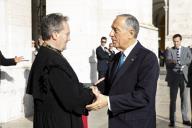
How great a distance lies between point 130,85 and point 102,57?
9.71 meters

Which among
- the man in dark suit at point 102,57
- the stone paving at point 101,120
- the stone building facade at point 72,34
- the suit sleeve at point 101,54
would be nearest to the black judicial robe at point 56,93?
the stone paving at point 101,120

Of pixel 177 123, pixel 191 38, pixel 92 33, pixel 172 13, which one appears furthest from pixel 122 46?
pixel 172 13

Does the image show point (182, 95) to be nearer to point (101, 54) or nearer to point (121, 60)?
point (101, 54)

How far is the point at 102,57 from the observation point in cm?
1354

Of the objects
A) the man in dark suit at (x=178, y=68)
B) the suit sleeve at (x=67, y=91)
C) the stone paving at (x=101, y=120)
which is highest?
the suit sleeve at (x=67, y=91)

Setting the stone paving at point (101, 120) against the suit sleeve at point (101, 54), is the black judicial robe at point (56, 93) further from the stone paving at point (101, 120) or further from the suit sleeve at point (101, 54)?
the suit sleeve at point (101, 54)

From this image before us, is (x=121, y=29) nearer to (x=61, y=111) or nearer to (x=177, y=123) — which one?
(x=61, y=111)

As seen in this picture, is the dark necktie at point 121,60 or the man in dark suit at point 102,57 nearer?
the dark necktie at point 121,60

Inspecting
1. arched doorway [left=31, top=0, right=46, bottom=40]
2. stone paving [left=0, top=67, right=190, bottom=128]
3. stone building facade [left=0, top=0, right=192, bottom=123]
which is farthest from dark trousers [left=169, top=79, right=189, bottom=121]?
arched doorway [left=31, top=0, right=46, bottom=40]

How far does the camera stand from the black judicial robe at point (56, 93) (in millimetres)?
3613

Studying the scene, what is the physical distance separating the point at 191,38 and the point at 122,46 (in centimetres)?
3027

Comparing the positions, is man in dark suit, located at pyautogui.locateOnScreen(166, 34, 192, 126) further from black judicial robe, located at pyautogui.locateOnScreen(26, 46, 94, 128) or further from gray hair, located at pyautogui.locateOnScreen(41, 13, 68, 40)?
gray hair, located at pyautogui.locateOnScreen(41, 13, 68, 40)

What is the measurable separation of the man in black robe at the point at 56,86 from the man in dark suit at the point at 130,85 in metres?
0.19

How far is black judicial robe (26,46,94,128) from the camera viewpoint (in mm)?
3613
